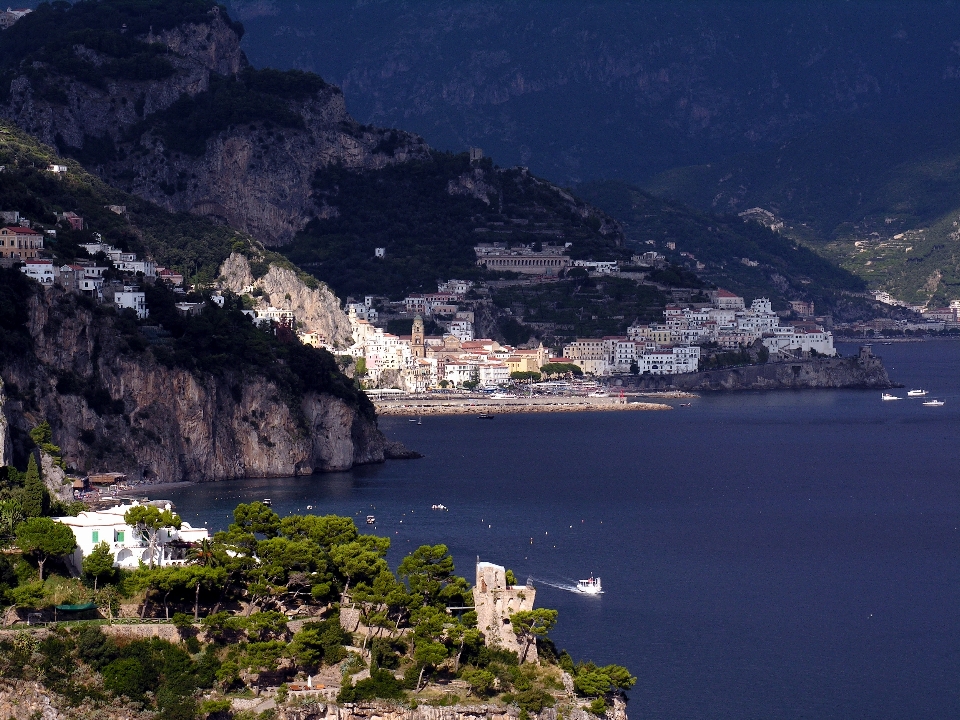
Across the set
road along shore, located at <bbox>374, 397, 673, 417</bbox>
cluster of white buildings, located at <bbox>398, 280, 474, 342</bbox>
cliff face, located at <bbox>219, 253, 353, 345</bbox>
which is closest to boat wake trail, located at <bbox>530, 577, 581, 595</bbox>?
cliff face, located at <bbox>219, 253, 353, 345</bbox>

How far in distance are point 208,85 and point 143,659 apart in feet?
405

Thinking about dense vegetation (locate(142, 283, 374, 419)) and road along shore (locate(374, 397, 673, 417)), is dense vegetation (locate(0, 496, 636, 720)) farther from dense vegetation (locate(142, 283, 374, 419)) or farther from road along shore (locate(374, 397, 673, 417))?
road along shore (locate(374, 397, 673, 417))

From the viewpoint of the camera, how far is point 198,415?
9294cm

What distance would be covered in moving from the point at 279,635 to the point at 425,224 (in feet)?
419

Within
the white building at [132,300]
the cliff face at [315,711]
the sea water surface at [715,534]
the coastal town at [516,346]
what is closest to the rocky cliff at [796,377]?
the coastal town at [516,346]

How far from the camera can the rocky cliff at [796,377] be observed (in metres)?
158

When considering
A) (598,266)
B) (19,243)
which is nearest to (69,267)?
(19,243)

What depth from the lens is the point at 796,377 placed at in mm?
163000

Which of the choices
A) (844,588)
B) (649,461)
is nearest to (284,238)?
(649,461)

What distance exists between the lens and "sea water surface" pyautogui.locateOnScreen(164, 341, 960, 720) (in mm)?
59312

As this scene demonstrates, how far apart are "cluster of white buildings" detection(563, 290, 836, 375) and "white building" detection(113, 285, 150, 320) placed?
61869 millimetres

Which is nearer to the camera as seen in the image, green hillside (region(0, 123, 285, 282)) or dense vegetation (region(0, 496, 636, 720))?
dense vegetation (region(0, 496, 636, 720))

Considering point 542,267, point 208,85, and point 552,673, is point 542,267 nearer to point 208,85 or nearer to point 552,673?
point 208,85

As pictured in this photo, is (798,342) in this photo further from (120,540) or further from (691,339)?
(120,540)
